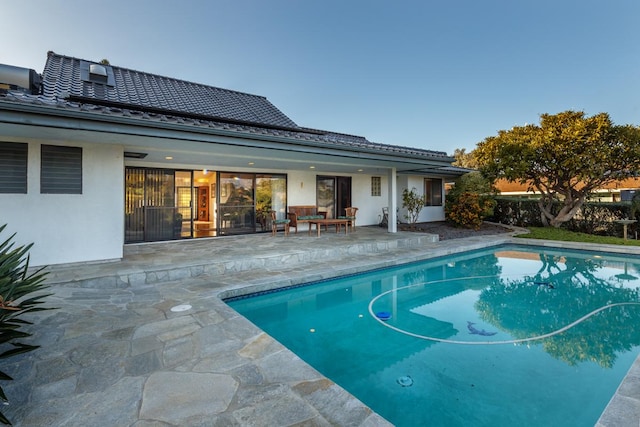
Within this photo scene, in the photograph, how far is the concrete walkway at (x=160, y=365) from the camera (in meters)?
2.04

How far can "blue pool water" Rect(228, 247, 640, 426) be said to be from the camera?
2.74m

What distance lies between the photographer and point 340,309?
5.20m

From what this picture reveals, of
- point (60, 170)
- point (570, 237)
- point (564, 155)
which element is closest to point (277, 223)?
point (60, 170)

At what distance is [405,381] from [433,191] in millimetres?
13456

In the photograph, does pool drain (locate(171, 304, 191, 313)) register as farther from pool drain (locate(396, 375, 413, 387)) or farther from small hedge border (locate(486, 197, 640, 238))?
small hedge border (locate(486, 197, 640, 238))

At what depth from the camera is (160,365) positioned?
105 inches

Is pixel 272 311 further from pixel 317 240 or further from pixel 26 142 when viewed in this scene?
pixel 26 142

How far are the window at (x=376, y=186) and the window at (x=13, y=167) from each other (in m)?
11.3

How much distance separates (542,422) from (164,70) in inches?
671

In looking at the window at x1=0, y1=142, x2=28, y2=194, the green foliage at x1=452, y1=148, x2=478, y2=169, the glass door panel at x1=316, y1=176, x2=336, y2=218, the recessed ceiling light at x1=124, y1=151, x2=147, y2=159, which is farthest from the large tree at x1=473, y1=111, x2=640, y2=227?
the green foliage at x1=452, y1=148, x2=478, y2=169

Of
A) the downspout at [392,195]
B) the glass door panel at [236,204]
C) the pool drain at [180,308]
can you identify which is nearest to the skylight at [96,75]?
the glass door panel at [236,204]

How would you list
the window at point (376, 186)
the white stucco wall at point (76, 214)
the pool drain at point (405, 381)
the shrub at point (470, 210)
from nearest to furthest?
the pool drain at point (405, 381), the white stucco wall at point (76, 214), the shrub at point (470, 210), the window at point (376, 186)

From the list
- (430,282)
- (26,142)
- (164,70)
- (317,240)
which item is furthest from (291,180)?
(164,70)

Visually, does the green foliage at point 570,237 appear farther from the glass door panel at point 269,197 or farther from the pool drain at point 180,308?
the pool drain at point 180,308
